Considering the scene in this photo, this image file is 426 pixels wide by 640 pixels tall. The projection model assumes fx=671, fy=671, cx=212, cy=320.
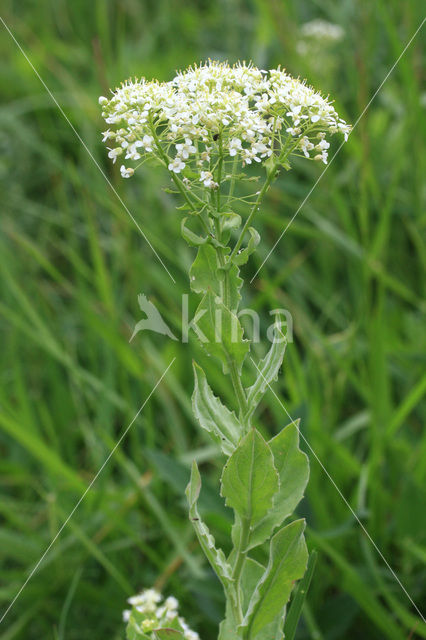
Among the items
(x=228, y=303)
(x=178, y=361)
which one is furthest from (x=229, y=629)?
(x=178, y=361)

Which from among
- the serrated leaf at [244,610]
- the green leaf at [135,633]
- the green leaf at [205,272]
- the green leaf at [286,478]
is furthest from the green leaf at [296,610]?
the green leaf at [205,272]

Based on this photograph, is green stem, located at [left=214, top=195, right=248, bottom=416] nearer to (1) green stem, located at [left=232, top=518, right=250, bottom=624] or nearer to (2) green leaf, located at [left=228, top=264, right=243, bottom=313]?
(2) green leaf, located at [left=228, top=264, right=243, bottom=313]

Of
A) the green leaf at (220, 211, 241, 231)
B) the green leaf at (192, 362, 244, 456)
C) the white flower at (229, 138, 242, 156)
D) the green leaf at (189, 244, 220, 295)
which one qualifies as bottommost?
the green leaf at (192, 362, 244, 456)

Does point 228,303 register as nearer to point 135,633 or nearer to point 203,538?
point 203,538

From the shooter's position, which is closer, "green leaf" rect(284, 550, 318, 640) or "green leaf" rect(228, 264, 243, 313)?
"green leaf" rect(228, 264, 243, 313)

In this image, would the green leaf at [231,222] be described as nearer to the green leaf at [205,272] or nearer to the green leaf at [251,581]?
the green leaf at [205,272]

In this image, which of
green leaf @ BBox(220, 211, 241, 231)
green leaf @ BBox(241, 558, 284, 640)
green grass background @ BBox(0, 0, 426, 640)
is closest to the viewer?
green leaf @ BBox(220, 211, 241, 231)

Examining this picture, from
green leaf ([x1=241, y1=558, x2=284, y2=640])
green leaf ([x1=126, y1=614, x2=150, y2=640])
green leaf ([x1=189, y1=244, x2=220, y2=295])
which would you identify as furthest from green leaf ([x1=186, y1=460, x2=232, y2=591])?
green leaf ([x1=189, y1=244, x2=220, y2=295])
